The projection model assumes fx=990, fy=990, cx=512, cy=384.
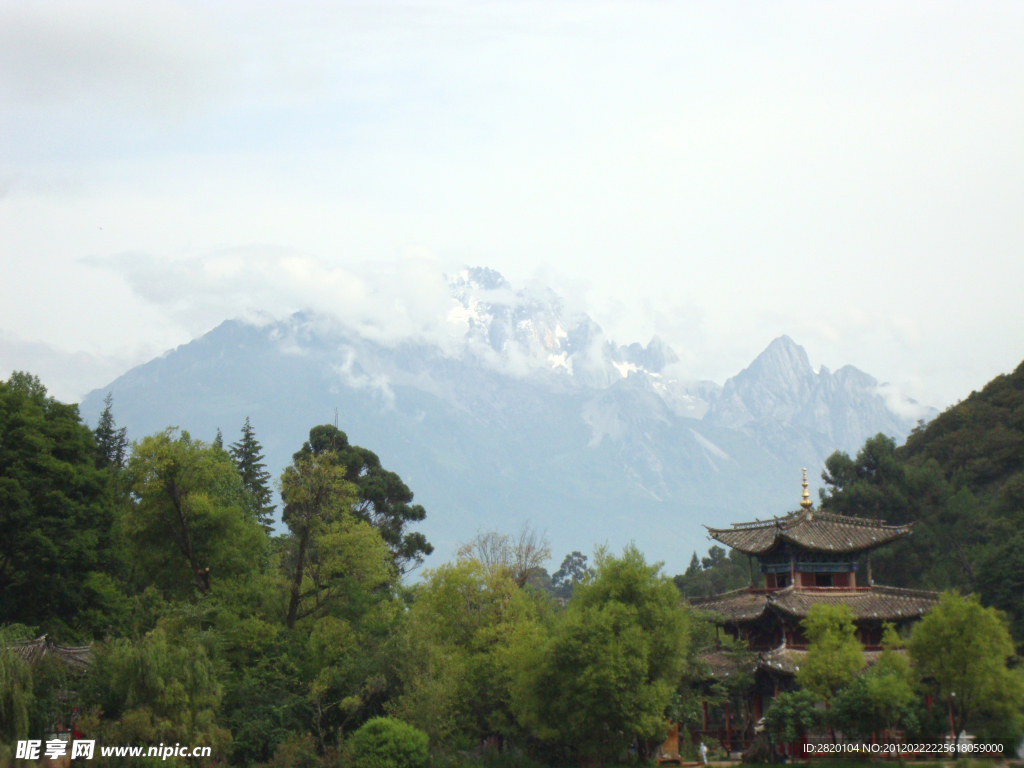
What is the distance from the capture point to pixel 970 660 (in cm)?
3142

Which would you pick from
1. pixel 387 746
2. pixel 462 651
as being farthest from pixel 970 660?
pixel 387 746

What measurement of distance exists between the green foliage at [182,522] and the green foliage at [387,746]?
10.9 meters

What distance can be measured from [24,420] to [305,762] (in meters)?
17.7

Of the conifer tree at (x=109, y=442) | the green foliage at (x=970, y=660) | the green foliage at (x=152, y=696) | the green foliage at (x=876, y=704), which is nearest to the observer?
the green foliage at (x=152, y=696)

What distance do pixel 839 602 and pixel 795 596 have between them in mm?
1828

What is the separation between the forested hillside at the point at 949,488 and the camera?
6112 centimetres

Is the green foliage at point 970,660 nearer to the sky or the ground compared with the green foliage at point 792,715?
nearer to the sky

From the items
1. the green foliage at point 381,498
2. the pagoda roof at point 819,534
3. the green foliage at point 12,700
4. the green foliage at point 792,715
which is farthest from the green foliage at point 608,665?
the green foliage at point 381,498

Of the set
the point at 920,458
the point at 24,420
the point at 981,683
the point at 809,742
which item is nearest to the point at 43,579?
the point at 24,420

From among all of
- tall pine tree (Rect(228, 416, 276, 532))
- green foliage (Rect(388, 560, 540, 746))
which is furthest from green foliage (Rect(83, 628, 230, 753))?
tall pine tree (Rect(228, 416, 276, 532))

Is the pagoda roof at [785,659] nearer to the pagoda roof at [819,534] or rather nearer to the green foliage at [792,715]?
the green foliage at [792,715]

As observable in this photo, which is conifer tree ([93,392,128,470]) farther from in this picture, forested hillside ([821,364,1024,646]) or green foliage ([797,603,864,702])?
forested hillside ([821,364,1024,646])

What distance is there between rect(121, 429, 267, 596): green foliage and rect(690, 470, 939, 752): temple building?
1967cm

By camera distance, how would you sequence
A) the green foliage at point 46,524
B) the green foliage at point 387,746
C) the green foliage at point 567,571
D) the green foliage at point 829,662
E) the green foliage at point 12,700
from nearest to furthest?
the green foliage at point 12,700 < the green foliage at point 387,746 < the green foliage at point 829,662 < the green foliage at point 46,524 < the green foliage at point 567,571
